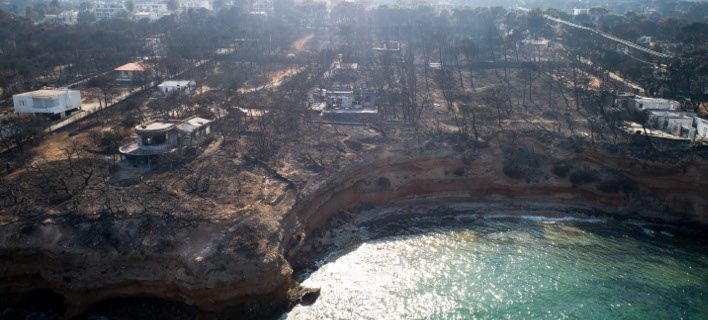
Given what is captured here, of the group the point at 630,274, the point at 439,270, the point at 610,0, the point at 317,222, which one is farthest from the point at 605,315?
the point at 610,0

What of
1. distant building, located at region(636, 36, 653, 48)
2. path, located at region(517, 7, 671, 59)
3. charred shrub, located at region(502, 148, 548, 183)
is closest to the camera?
charred shrub, located at region(502, 148, 548, 183)

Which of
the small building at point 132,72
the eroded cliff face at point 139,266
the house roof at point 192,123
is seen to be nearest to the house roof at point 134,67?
the small building at point 132,72

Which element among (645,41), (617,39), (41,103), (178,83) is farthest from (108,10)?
(645,41)

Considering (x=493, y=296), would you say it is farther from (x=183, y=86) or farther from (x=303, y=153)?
(x=183, y=86)

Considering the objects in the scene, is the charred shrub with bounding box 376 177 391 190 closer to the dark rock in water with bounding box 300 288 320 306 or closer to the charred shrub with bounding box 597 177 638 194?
the dark rock in water with bounding box 300 288 320 306

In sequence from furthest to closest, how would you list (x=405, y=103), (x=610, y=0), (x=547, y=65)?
(x=610, y=0), (x=547, y=65), (x=405, y=103)

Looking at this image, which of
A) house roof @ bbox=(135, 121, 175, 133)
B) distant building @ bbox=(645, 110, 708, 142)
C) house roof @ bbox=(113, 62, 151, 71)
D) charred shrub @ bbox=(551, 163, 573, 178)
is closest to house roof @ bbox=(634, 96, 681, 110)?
distant building @ bbox=(645, 110, 708, 142)
